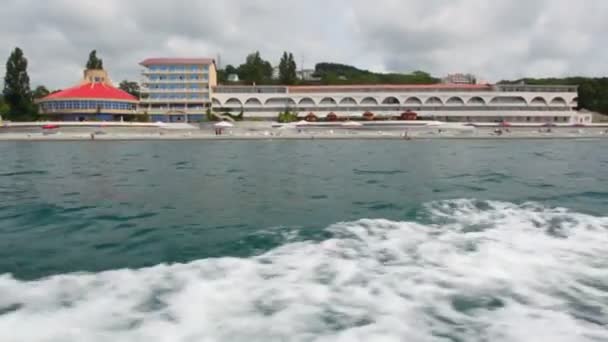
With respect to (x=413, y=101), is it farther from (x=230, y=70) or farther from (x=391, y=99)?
(x=230, y=70)

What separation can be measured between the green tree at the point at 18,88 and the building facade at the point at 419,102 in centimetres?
2769

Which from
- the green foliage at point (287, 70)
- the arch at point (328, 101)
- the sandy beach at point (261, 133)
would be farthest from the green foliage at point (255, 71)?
the sandy beach at point (261, 133)

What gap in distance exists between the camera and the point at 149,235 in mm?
7578

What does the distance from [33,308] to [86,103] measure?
67782 mm

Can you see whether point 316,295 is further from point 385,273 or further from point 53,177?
point 53,177

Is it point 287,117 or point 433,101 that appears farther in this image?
point 433,101

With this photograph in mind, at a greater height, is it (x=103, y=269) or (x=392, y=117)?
(x=392, y=117)

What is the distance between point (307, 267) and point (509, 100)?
78002 millimetres

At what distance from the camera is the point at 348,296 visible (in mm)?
4863

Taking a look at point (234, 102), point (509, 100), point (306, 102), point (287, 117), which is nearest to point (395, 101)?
point (306, 102)

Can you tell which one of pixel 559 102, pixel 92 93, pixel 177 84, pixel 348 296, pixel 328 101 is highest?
pixel 177 84

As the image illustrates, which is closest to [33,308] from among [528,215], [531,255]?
[531,255]

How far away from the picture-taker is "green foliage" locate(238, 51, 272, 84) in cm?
8550

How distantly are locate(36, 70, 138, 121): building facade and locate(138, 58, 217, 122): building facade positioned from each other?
6132 millimetres
